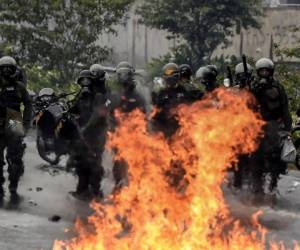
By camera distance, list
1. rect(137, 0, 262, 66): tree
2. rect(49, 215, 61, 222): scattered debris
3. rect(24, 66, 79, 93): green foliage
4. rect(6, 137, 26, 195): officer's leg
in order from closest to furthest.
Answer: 1. rect(49, 215, 61, 222): scattered debris
2. rect(6, 137, 26, 195): officer's leg
3. rect(24, 66, 79, 93): green foliage
4. rect(137, 0, 262, 66): tree

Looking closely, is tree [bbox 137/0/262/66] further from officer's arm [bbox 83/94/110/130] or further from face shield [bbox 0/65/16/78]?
face shield [bbox 0/65/16/78]

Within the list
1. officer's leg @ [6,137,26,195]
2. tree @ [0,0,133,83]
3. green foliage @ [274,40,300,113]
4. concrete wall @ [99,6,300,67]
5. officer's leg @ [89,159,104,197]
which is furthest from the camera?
concrete wall @ [99,6,300,67]

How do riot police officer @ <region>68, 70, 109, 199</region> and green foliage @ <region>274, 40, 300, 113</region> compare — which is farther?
green foliage @ <region>274, 40, 300, 113</region>

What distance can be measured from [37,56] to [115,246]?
55.9ft

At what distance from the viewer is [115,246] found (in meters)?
6.81

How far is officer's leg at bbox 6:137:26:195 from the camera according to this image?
10.7 meters

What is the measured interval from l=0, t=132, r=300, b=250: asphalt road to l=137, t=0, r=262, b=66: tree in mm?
16074

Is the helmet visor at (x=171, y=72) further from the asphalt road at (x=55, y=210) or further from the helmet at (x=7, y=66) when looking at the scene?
the helmet at (x=7, y=66)

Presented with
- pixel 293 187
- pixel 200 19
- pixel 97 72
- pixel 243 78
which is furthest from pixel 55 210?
pixel 200 19

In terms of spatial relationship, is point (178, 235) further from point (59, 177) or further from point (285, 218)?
point (59, 177)

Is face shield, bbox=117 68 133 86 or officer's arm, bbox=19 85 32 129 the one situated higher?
face shield, bbox=117 68 133 86

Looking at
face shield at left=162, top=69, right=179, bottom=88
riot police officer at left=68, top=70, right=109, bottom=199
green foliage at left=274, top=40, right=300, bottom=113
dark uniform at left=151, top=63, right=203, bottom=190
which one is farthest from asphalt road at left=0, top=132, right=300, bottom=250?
green foliage at left=274, top=40, right=300, bottom=113

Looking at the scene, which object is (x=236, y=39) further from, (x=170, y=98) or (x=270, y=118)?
(x=170, y=98)

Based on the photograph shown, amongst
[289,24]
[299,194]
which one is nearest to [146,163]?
[299,194]
